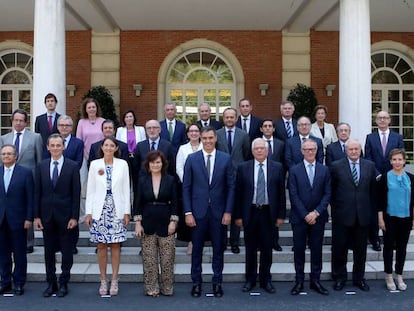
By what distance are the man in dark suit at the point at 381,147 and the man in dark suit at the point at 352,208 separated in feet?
3.84

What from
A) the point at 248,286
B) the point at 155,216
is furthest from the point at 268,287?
the point at 155,216

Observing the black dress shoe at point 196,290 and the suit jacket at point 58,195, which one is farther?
the black dress shoe at point 196,290

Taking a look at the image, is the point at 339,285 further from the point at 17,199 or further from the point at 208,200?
the point at 17,199

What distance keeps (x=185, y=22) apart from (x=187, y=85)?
6.51ft

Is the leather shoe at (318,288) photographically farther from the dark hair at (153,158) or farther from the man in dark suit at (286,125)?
the man in dark suit at (286,125)

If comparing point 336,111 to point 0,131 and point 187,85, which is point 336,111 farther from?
point 0,131

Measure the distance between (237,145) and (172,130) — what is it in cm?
126

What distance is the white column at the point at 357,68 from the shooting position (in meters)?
9.19

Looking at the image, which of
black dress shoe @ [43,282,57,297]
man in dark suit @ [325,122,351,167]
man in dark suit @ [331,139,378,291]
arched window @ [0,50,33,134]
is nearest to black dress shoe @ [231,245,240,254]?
man in dark suit @ [331,139,378,291]

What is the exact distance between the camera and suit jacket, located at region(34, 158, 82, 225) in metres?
5.57

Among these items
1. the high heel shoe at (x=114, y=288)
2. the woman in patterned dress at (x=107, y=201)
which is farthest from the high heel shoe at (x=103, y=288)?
the woman in patterned dress at (x=107, y=201)

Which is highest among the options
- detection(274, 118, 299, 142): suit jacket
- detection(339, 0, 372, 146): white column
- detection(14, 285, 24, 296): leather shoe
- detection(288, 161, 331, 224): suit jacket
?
detection(339, 0, 372, 146): white column

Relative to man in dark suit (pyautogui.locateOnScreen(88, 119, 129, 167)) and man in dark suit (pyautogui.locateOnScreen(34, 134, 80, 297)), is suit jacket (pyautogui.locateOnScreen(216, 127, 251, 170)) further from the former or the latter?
man in dark suit (pyautogui.locateOnScreen(34, 134, 80, 297))

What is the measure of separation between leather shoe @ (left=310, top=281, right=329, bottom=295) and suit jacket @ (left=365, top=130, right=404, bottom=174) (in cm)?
210
